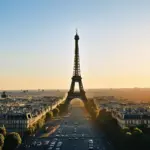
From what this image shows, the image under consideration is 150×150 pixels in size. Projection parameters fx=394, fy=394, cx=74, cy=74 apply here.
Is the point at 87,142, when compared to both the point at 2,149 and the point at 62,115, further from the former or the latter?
the point at 62,115

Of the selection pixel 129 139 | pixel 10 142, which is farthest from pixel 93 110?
pixel 10 142

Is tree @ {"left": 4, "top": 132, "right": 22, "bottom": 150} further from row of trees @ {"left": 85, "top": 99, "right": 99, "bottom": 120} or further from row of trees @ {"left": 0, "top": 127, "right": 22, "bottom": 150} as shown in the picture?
row of trees @ {"left": 85, "top": 99, "right": 99, "bottom": 120}

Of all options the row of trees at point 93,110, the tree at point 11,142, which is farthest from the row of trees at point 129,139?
the row of trees at point 93,110

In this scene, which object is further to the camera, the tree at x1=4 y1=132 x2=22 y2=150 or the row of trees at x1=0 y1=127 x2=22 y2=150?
the tree at x1=4 y1=132 x2=22 y2=150

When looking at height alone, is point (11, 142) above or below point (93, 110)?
below

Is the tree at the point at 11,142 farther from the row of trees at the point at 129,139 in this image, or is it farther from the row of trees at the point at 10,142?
the row of trees at the point at 129,139

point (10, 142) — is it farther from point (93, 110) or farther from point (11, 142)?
point (93, 110)

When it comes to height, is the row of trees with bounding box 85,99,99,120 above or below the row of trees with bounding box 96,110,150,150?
above

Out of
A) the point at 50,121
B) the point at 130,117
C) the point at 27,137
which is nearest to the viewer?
the point at 27,137

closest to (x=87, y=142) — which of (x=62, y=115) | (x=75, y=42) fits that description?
(x=62, y=115)

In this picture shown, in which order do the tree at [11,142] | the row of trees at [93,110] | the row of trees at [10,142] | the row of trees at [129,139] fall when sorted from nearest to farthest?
the row of trees at [129,139] < the row of trees at [10,142] < the tree at [11,142] < the row of trees at [93,110]

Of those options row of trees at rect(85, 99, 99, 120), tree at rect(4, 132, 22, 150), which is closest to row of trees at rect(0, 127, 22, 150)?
tree at rect(4, 132, 22, 150)
